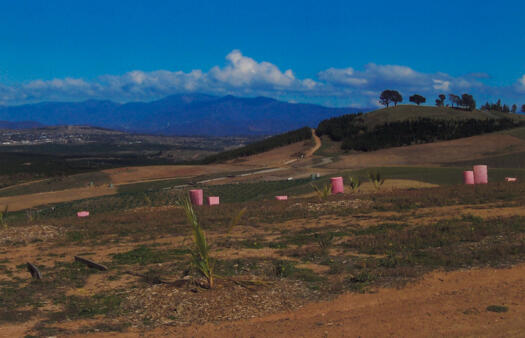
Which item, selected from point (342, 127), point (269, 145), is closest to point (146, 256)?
point (269, 145)

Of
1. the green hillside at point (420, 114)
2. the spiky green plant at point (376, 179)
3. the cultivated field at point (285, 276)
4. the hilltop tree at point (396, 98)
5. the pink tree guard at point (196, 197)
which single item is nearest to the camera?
the cultivated field at point (285, 276)

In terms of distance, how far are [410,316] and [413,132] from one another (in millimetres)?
89834

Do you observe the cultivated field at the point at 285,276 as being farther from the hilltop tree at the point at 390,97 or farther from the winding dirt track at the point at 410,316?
the hilltop tree at the point at 390,97

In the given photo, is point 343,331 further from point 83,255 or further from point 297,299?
point 83,255

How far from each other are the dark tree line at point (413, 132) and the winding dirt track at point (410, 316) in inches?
3300

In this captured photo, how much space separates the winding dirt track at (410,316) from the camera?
7512 millimetres

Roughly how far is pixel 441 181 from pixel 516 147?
39.6m

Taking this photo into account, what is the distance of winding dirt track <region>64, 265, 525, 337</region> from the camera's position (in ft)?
24.6

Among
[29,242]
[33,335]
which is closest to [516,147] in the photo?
[29,242]

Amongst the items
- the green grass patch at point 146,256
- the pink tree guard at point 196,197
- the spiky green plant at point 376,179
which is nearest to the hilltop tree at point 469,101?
the spiky green plant at point 376,179

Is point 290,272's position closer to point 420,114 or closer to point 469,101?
point 420,114

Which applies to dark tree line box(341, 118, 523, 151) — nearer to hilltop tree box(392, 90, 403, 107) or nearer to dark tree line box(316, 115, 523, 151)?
dark tree line box(316, 115, 523, 151)

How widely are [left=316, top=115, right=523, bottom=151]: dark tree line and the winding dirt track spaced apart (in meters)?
83.8

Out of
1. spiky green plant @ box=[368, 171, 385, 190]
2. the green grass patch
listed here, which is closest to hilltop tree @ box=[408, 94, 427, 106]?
spiky green plant @ box=[368, 171, 385, 190]
